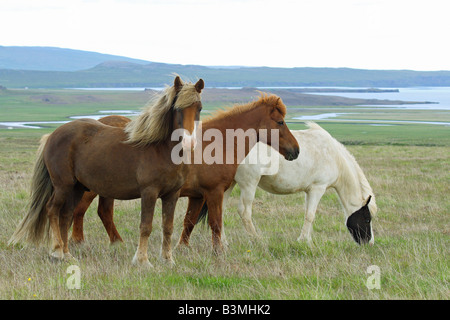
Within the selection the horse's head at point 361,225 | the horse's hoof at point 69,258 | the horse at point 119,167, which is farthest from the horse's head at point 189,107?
the horse's head at point 361,225

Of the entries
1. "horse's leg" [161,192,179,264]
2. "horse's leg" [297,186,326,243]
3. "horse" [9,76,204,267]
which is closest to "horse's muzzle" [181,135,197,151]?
"horse" [9,76,204,267]

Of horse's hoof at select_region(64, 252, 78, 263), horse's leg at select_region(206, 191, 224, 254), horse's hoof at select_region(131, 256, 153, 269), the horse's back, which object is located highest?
the horse's back

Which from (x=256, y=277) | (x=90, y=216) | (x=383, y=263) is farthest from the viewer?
(x=90, y=216)

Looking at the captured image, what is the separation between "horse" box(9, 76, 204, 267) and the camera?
5.73m

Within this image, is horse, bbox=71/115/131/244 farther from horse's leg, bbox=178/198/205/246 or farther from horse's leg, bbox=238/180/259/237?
horse's leg, bbox=238/180/259/237

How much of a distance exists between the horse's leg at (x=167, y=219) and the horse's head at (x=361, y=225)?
110 inches

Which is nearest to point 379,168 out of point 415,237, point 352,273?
point 415,237

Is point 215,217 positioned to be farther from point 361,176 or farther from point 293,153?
point 361,176

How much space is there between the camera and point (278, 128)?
698cm

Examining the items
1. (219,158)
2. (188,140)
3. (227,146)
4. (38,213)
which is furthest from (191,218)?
(188,140)

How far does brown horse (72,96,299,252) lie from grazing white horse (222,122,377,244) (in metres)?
0.83
